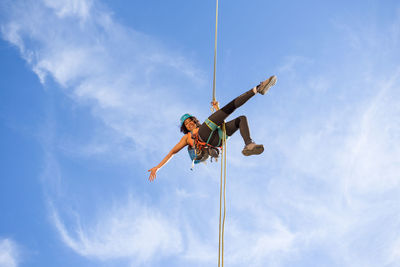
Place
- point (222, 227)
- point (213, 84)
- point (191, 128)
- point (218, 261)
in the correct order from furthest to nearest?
point (191, 128)
point (213, 84)
point (222, 227)
point (218, 261)

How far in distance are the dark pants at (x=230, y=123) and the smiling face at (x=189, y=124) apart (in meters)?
0.56

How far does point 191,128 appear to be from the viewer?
26.0 ft

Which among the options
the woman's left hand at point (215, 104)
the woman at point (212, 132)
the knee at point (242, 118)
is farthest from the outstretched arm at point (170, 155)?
the knee at point (242, 118)

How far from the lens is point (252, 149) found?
6461 mm

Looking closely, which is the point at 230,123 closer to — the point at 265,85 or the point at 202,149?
the point at 202,149

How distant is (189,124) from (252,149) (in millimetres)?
1781

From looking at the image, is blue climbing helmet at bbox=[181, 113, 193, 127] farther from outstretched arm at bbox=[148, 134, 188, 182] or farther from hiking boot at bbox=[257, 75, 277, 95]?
hiking boot at bbox=[257, 75, 277, 95]

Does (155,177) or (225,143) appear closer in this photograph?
(225,143)

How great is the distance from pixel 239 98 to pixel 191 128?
1.34 m

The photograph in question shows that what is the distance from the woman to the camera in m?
6.77

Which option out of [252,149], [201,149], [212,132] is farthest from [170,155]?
[252,149]

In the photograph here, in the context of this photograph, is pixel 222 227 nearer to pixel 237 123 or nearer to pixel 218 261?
pixel 218 261

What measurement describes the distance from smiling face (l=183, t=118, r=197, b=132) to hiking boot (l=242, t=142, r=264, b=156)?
157 cm

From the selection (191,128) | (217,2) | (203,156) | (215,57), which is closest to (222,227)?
(203,156)
